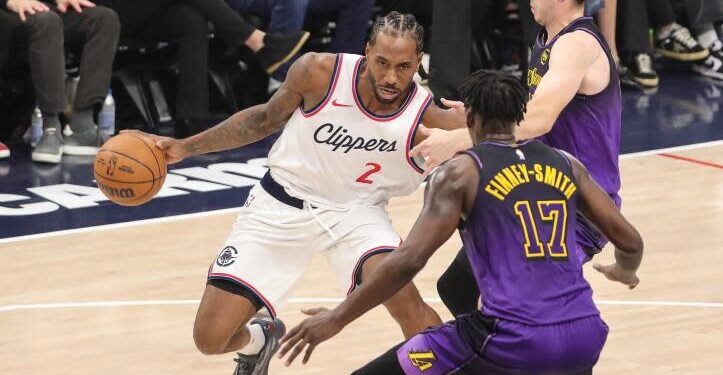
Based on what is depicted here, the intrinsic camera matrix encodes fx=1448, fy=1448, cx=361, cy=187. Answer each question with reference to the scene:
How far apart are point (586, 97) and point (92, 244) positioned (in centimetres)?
364

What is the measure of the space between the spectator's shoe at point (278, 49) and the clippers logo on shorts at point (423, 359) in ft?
21.1

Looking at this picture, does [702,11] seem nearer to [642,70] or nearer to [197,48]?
[642,70]

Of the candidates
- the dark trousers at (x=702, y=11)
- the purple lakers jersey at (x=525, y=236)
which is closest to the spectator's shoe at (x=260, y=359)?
the purple lakers jersey at (x=525, y=236)

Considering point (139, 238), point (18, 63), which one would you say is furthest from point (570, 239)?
point (18, 63)

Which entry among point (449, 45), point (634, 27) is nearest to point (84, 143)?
point (449, 45)

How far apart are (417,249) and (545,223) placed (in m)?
0.38

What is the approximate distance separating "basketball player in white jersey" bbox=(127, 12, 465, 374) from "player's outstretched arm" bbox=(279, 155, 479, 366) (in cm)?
125

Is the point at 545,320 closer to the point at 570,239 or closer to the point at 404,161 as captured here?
the point at 570,239

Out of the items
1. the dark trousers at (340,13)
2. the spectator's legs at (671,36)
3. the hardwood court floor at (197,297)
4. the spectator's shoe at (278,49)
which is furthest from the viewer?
the spectator's legs at (671,36)

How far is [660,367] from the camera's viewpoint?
6016 mm

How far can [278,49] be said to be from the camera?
10461 millimetres

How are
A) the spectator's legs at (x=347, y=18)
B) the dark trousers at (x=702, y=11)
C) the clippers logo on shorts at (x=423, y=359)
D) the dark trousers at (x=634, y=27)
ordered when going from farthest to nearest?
the dark trousers at (x=702, y=11) < the dark trousers at (x=634, y=27) < the spectator's legs at (x=347, y=18) < the clippers logo on shorts at (x=423, y=359)

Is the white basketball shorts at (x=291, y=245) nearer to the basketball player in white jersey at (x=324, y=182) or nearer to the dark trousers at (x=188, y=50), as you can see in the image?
the basketball player in white jersey at (x=324, y=182)

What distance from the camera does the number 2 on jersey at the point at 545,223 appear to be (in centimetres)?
412
